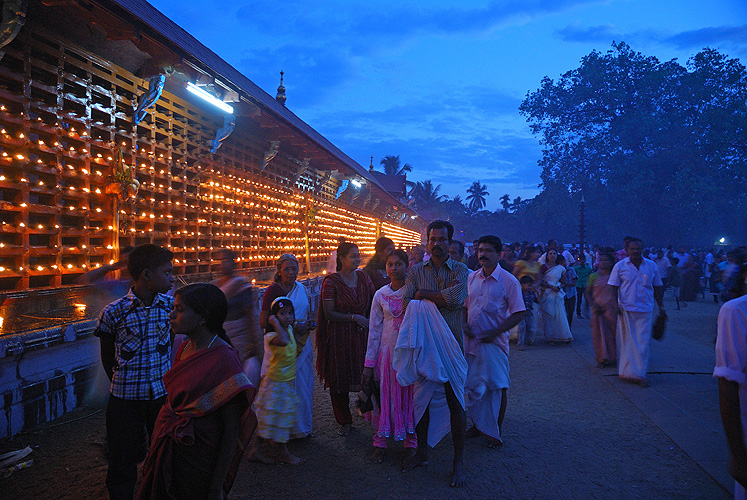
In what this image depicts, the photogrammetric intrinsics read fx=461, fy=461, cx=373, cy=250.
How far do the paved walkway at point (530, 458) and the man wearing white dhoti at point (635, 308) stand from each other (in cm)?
41

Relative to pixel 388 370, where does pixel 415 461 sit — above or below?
below

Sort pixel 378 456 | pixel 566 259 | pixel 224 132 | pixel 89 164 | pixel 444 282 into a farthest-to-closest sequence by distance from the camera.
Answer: pixel 566 259
pixel 224 132
pixel 89 164
pixel 378 456
pixel 444 282

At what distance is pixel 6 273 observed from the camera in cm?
500

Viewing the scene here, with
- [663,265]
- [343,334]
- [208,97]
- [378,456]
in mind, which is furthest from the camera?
[663,265]

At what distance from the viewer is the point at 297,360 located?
411 centimetres

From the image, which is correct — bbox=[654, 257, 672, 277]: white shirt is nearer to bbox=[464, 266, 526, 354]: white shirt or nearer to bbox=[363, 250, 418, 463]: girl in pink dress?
bbox=[464, 266, 526, 354]: white shirt

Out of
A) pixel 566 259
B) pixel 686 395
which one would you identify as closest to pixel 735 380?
pixel 686 395

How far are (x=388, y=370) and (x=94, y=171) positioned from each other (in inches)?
192

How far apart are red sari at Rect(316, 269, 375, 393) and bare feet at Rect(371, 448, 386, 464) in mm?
644

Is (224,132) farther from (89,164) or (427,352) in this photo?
(427,352)

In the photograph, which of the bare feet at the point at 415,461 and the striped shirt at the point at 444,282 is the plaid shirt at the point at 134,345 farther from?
the bare feet at the point at 415,461

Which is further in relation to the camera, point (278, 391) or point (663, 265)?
point (663, 265)

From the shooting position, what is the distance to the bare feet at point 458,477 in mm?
3404

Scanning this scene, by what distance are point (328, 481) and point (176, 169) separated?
246 inches
